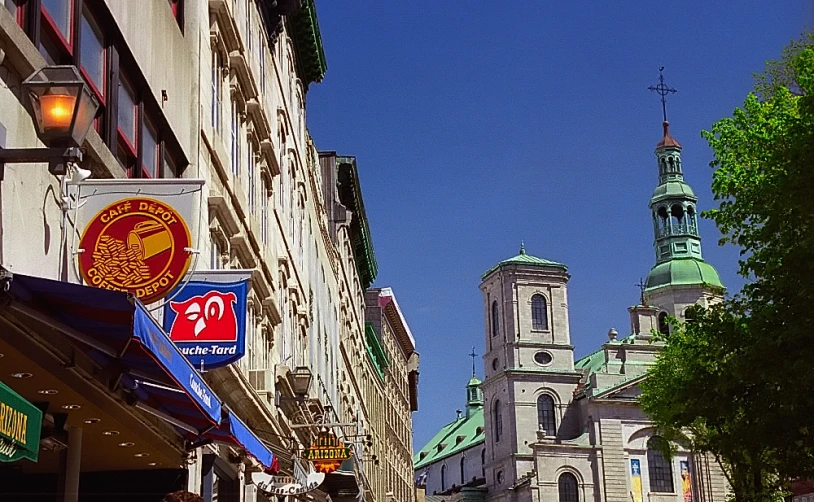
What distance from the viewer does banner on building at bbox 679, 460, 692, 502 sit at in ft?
339

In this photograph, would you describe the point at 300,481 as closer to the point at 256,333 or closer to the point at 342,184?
the point at 256,333

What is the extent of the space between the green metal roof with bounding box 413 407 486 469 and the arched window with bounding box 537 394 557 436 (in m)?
30.4

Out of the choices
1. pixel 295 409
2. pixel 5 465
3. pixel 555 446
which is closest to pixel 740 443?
pixel 295 409

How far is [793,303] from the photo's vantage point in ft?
81.6

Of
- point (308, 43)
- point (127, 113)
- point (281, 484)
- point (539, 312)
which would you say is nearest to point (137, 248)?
point (127, 113)

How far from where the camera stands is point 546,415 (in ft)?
370

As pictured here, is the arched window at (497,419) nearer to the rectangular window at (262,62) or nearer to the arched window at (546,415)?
the arched window at (546,415)

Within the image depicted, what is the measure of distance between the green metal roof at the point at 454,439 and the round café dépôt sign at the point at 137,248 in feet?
438

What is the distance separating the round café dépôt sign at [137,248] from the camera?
1086cm

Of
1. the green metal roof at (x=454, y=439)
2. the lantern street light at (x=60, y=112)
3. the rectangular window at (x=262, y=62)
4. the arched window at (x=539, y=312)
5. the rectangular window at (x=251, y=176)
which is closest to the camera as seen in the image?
the lantern street light at (x=60, y=112)

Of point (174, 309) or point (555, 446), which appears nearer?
point (174, 309)

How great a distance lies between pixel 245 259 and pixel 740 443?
40.0ft

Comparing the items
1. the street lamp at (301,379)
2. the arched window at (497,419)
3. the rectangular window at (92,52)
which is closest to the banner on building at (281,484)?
the street lamp at (301,379)

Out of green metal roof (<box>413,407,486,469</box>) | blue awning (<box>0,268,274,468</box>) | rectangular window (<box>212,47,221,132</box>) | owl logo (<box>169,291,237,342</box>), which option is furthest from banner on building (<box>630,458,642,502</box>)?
blue awning (<box>0,268,274,468</box>)
